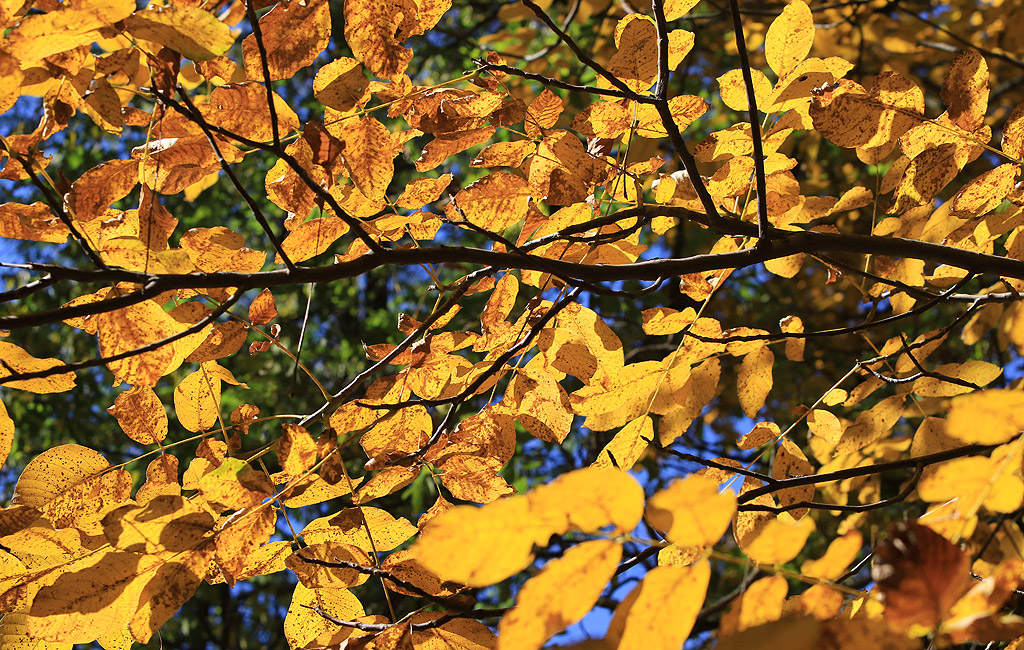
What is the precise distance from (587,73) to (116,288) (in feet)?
11.5

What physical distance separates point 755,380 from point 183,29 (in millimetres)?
1046

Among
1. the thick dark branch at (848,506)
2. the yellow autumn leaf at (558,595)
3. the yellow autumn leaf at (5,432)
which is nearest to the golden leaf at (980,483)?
the yellow autumn leaf at (558,595)

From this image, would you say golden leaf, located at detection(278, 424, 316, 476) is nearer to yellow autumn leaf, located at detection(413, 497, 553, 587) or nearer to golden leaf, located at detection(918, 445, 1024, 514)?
yellow autumn leaf, located at detection(413, 497, 553, 587)

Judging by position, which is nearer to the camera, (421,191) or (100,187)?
(100,187)

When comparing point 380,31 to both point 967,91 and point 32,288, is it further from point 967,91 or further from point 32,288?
point 967,91

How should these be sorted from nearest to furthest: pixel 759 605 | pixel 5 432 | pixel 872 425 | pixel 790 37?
pixel 759 605
pixel 5 432
pixel 790 37
pixel 872 425

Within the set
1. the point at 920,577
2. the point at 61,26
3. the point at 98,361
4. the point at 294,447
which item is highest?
the point at 61,26

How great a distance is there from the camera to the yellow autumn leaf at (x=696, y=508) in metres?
0.54

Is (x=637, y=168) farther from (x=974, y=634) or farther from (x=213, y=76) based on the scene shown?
(x=974, y=634)

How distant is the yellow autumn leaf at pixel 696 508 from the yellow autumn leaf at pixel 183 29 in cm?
64

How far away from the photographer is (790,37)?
44.8 inches

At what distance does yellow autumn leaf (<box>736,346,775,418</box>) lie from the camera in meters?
1.32

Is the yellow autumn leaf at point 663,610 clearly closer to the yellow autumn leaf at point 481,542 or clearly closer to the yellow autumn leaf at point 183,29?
the yellow autumn leaf at point 481,542

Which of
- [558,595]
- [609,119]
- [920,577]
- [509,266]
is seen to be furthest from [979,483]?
[609,119]
